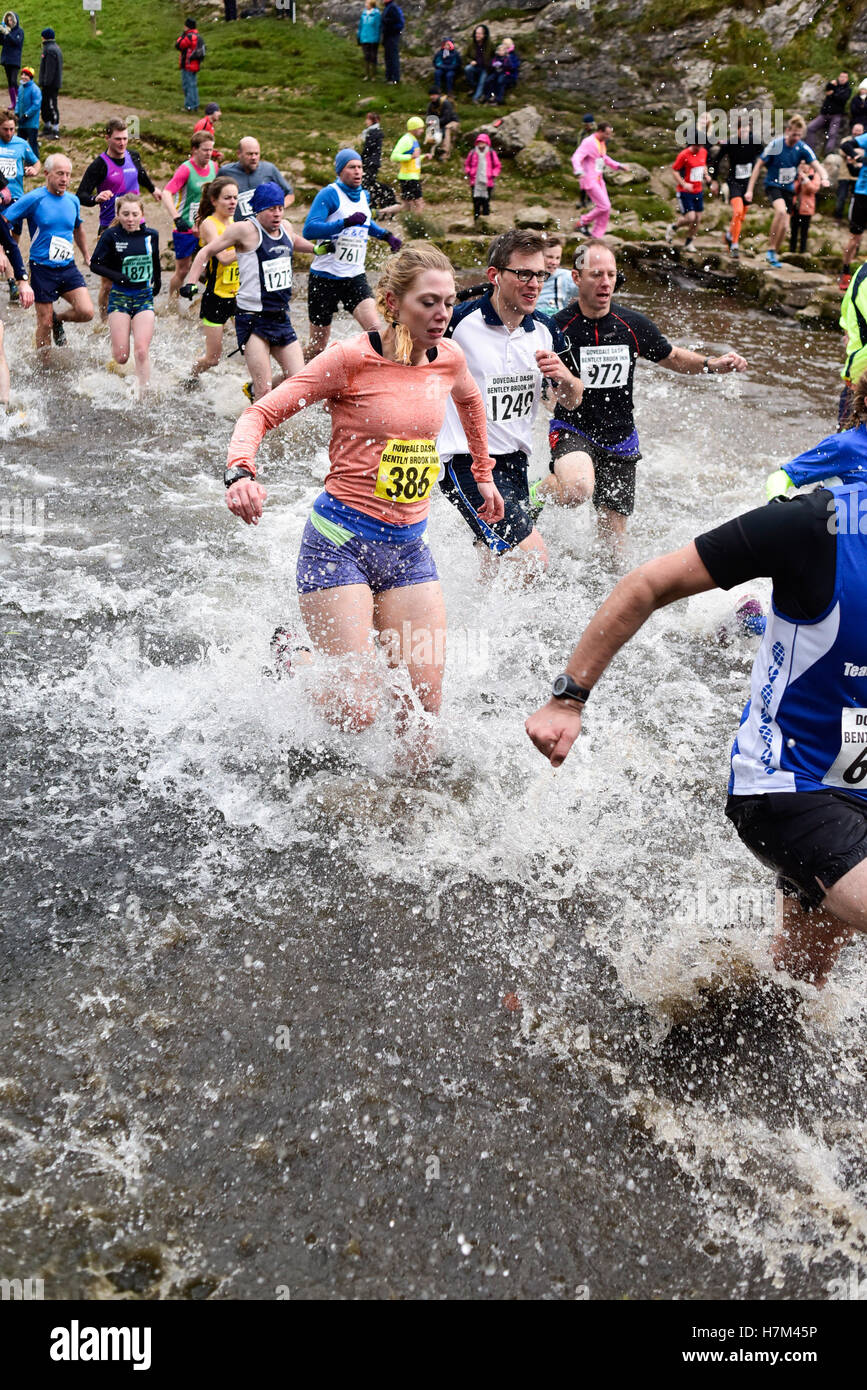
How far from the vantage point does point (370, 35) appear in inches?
1022

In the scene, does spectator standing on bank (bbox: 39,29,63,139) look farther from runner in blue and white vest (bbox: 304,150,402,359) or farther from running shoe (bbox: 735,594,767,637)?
running shoe (bbox: 735,594,767,637)

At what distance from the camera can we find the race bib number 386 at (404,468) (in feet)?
13.8

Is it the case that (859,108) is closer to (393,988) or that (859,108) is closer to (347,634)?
(347,634)

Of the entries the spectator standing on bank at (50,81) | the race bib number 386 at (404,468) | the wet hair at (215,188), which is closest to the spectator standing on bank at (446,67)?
the spectator standing on bank at (50,81)

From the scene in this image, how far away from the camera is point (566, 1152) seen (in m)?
2.96

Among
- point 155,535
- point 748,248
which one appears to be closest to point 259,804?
point 155,535

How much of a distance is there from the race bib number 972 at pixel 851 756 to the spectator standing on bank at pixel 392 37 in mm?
27581

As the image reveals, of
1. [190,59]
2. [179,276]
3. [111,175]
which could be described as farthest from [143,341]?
[190,59]

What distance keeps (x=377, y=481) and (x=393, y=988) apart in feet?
6.21

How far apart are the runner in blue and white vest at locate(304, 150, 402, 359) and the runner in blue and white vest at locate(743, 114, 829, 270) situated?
26.1ft

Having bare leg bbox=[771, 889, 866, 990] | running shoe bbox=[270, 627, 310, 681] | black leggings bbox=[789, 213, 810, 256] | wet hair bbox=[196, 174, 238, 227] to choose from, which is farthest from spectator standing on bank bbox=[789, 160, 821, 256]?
bare leg bbox=[771, 889, 866, 990]

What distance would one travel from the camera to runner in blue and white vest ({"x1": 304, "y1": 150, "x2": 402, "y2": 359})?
943 cm

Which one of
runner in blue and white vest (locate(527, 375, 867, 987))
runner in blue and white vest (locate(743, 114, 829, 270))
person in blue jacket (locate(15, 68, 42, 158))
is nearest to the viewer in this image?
runner in blue and white vest (locate(527, 375, 867, 987))
